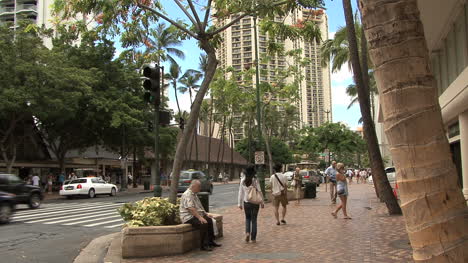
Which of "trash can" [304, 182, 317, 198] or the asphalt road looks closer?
the asphalt road

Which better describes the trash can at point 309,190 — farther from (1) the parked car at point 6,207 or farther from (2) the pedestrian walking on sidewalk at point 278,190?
(1) the parked car at point 6,207

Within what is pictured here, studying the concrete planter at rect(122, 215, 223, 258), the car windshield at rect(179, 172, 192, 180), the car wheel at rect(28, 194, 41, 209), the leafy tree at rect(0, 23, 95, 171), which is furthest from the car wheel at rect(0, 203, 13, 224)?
the car windshield at rect(179, 172, 192, 180)

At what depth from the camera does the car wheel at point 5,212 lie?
13.1m

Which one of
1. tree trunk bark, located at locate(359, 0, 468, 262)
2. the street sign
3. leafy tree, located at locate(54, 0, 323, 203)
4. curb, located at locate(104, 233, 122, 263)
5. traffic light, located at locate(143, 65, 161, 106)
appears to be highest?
leafy tree, located at locate(54, 0, 323, 203)

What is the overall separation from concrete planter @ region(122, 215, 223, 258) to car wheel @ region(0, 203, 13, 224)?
761cm

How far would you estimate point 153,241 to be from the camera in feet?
24.6

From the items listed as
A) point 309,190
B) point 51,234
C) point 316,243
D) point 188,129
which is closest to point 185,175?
point 309,190

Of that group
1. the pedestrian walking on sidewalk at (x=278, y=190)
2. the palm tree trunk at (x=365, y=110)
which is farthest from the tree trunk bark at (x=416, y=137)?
the palm tree trunk at (x=365, y=110)

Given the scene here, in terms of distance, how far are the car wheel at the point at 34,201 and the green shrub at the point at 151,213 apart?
504 inches

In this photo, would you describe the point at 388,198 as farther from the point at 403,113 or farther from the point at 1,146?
the point at 1,146

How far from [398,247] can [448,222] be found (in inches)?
228

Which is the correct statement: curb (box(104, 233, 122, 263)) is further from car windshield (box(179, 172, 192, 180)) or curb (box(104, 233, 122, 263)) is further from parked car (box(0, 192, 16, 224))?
car windshield (box(179, 172, 192, 180))

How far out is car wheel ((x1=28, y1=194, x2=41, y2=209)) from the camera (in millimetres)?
18984

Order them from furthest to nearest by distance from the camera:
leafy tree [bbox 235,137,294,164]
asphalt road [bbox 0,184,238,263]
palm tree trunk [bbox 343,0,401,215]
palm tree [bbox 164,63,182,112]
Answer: leafy tree [bbox 235,137,294,164] < palm tree [bbox 164,63,182,112] < palm tree trunk [bbox 343,0,401,215] < asphalt road [bbox 0,184,238,263]
